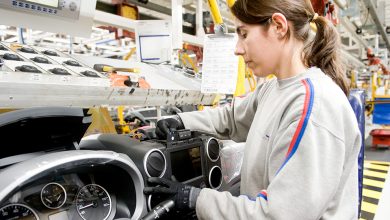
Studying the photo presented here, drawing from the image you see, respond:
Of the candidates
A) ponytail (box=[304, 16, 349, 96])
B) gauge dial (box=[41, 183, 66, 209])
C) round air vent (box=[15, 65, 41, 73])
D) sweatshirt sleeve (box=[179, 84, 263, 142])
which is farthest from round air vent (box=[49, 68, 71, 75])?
ponytail (box=[304, 16, 349, 96])

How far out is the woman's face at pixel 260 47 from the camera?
3.08ft

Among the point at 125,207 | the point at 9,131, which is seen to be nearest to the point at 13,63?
the point at 9,131

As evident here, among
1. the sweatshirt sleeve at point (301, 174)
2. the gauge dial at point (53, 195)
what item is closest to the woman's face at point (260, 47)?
the sweatshirt sleeve at point (301, 174)

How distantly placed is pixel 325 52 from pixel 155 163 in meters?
0.66

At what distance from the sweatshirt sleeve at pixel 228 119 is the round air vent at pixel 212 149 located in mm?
118

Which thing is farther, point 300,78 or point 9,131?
point 300,78

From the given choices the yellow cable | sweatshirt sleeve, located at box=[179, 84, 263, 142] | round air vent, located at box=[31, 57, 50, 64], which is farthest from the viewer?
the yellow cable

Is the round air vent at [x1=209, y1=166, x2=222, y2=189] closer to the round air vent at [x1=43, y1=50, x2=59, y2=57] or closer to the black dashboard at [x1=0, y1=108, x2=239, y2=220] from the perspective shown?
the black dashboard at [x1=0, y1=108, x2=239, y2=220]

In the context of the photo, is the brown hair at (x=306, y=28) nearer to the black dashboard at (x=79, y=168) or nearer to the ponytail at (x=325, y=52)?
the ponytail at (x=325, y=52)

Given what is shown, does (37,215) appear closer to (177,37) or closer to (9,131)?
(9,131)

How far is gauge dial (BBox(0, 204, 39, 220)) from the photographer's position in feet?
2.35

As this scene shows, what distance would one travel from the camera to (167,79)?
1.46 metres

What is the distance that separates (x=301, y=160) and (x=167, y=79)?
85 cm

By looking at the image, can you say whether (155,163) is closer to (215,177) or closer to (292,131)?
(215,177)
